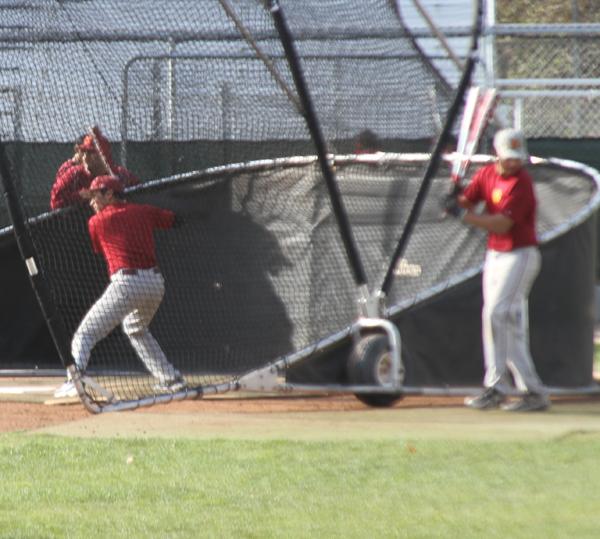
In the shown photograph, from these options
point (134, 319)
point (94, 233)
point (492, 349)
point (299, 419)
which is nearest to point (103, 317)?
point (134, 319)

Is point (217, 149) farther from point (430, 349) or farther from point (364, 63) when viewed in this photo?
point (430, 349)

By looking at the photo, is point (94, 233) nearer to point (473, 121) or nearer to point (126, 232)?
point (126, 232)

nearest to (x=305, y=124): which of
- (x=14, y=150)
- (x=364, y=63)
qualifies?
(x=364, y=63)

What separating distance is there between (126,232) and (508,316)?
104 inches

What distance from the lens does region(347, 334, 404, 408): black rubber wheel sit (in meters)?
9.11

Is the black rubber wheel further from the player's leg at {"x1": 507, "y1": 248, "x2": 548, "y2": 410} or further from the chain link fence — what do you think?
the chain link fence

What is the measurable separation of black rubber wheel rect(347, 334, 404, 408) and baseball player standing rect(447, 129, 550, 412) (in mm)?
602

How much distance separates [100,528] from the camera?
5688 millimetres

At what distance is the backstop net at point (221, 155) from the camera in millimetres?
9711

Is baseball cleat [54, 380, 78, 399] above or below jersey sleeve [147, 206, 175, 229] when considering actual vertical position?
below

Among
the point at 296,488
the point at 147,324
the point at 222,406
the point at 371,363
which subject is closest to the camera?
the point at 296,488

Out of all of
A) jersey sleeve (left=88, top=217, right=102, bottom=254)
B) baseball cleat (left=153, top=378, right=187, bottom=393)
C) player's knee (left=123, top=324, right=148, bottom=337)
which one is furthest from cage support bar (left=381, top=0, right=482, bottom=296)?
jersey sleeve (left=88, top=217, right=102, bottom=254)

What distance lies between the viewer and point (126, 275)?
32.1 feet

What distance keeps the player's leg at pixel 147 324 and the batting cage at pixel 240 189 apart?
1 cm
